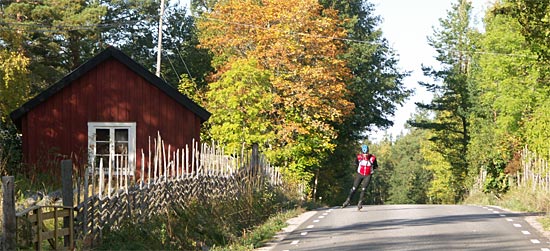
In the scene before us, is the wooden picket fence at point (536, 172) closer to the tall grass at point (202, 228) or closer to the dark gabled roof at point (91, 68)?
the tall grass at point (202, 228)

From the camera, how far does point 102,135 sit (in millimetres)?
32406

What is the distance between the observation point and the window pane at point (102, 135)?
32250 mm

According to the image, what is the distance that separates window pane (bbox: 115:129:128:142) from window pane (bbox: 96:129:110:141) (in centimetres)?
31

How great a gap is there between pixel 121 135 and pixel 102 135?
25.1 inches

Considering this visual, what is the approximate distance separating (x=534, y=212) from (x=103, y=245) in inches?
571

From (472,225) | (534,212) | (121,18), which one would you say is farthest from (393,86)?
(472,225)

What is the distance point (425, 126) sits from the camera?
239ft

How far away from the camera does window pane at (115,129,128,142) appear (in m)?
32.5

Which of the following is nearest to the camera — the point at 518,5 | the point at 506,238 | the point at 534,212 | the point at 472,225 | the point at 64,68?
the point at 506,238

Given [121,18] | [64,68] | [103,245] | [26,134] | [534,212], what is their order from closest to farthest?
[103,245] → [534,212] → [26,134] → [64,68] → [121,18]

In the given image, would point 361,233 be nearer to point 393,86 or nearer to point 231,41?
point 231,41

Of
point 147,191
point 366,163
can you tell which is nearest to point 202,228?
point 147,191

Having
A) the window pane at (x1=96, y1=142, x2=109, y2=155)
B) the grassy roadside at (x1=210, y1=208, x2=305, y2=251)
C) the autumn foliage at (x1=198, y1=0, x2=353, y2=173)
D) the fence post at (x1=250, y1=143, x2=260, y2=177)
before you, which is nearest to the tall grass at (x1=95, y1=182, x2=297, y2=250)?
the grassy roadside at (x1=210, y1=208, x2=305, y2=251)

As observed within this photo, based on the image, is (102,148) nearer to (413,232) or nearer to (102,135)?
(102,135)
